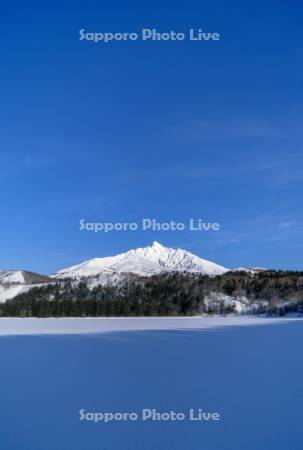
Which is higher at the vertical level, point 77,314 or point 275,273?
point 275,273

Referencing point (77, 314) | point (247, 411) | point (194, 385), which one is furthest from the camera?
point (77, 314)

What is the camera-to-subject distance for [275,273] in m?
156

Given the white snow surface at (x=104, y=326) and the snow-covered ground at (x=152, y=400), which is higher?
the snow-covered ground at (x=152, y=400)

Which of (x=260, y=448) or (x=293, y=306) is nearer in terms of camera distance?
(x=260, y=448)

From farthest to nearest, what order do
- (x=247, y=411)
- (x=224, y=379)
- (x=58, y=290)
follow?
(x=58, y=290) < (x=224, y=379) < (x=247, y=411)

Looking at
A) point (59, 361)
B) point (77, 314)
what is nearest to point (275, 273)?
point (77, 314)

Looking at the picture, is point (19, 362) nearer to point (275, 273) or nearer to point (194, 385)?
point (194, 385)

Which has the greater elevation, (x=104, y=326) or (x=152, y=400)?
(x=152, y=400)

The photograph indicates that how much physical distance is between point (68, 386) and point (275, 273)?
15268cm

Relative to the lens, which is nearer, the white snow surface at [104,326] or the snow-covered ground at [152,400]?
the snow-covered ground at [152,400]

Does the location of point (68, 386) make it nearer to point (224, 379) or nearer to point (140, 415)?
point (140, 415)

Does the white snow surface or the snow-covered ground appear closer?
the snow-covered ground

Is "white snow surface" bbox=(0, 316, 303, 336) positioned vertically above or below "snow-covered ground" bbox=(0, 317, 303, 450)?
below

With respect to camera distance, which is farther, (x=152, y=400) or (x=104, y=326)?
(x=104, y=326)
